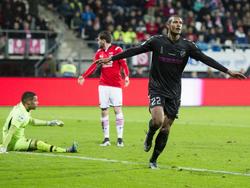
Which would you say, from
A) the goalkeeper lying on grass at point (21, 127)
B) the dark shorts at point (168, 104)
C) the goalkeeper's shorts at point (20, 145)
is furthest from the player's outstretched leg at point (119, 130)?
the dark shorts at point (168, 104)

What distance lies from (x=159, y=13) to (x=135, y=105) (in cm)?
896

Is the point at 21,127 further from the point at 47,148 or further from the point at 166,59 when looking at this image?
the point at 166,59

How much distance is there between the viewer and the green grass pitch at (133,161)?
11.3 metres

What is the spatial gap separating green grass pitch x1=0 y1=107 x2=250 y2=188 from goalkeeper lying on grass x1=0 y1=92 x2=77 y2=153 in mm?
186

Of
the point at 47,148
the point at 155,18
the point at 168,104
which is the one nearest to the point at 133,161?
the point at 168,104

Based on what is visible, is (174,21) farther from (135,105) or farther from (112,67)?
(135,105)

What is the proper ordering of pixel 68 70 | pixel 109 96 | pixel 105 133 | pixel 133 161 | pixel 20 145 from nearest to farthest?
pixel 133 161
pixel 20 145
pixel 105 133
pixel 109 96
pixel 68 70

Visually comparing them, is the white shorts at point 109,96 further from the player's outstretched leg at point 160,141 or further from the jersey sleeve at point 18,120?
the player's outstretched leg at point 160,141

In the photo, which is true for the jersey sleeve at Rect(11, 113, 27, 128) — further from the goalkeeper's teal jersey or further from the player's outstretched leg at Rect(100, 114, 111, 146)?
the player's outstretched leg at Rect(100, 114, 111, 146)

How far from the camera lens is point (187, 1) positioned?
4203cm

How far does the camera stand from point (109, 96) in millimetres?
17234

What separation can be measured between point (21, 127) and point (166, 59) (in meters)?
3.39

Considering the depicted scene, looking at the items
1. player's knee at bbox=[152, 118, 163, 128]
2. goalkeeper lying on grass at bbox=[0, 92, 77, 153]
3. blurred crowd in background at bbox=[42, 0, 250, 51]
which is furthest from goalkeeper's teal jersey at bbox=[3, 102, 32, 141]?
blurred crowd in background at bbox=[42, 0, 250, 51]

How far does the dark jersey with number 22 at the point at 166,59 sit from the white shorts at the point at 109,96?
442 cm
